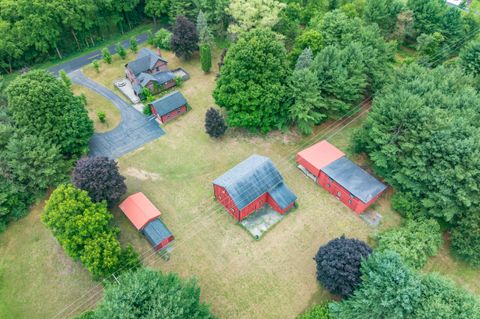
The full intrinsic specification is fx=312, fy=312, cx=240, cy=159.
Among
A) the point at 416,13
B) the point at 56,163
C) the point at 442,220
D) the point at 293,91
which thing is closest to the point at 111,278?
the point at 56,163

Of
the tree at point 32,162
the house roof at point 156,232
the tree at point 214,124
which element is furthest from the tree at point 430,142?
the tree at point 32,162

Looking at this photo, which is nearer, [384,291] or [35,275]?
[384,291]

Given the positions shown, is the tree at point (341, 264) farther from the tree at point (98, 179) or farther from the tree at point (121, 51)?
the tree at point (121, 51)

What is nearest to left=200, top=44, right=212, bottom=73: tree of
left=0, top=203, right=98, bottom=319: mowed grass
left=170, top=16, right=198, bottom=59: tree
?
left=170, top=16, right=198, bottom=59: tree

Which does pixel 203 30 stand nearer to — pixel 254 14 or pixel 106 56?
pixel 254 14

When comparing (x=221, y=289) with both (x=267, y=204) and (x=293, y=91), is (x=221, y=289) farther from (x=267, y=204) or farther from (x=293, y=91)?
(x=293, y=91)

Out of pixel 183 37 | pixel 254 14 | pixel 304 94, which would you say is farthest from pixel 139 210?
pixel 254 14
